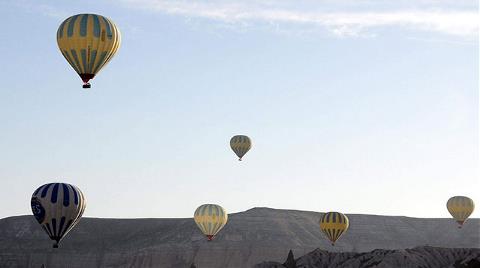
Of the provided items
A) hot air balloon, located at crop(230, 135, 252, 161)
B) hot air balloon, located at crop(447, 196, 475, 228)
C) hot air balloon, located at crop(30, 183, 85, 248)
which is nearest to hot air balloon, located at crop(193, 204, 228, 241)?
hot air balloon, located at crop(230, 135, 252, 161)

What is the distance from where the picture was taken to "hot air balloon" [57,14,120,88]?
267 feet

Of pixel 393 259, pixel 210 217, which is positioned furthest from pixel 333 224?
pixel 393 259

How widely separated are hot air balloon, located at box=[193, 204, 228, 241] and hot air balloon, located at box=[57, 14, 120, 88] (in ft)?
184

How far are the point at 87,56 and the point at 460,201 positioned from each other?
8462cm

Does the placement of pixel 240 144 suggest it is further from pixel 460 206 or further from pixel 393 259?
pixel 460 206

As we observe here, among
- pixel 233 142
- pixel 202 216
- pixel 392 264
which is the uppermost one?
pixel 233 142

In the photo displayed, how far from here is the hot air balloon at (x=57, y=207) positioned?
90.9 metres

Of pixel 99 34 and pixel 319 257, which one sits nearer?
pixel 99 34

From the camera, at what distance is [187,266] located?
19412 centimetres

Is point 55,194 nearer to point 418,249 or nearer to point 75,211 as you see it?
point 75,211

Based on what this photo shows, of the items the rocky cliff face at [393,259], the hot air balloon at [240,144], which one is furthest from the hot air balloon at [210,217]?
the rocky cliff face at [393,259]

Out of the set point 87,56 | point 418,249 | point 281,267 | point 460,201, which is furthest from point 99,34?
point 460,201

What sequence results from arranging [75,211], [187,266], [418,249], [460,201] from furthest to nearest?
[187,266] < [460,201] < [418,249] < [75,211]

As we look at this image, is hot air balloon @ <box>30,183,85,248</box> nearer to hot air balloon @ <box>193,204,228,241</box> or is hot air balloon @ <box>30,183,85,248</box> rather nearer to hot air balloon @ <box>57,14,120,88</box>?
hot air balloon @ <box>57,14,120,88</box>
